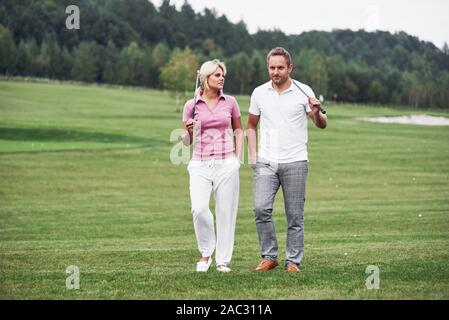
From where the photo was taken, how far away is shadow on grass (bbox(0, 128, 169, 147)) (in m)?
50.8

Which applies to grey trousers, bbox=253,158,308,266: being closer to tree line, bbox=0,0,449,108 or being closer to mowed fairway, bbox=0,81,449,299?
mowed fairway, bbox=0,81,449,299

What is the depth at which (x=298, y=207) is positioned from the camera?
1022 centimetres

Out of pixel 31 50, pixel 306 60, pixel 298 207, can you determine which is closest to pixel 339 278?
pixel 298 207

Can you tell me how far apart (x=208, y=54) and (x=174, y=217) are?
15867 cm

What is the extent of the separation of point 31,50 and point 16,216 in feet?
394

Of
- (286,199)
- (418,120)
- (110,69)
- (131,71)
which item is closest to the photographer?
(286,199)

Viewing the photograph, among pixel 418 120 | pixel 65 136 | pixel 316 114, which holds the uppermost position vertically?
pixel 316 114

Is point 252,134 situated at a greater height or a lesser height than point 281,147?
greater

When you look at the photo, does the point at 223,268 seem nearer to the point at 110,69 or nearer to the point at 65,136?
the point at 65,136

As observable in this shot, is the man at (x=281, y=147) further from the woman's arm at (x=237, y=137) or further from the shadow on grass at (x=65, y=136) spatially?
the shadow on grass at (x=65, y=136)

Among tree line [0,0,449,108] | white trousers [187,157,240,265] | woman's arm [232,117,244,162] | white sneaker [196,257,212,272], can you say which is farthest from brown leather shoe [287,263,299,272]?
tree line [0,0,449,108]

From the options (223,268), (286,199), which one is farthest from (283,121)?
(223,268)

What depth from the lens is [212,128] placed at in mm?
9914

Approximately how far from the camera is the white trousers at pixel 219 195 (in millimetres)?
9984
